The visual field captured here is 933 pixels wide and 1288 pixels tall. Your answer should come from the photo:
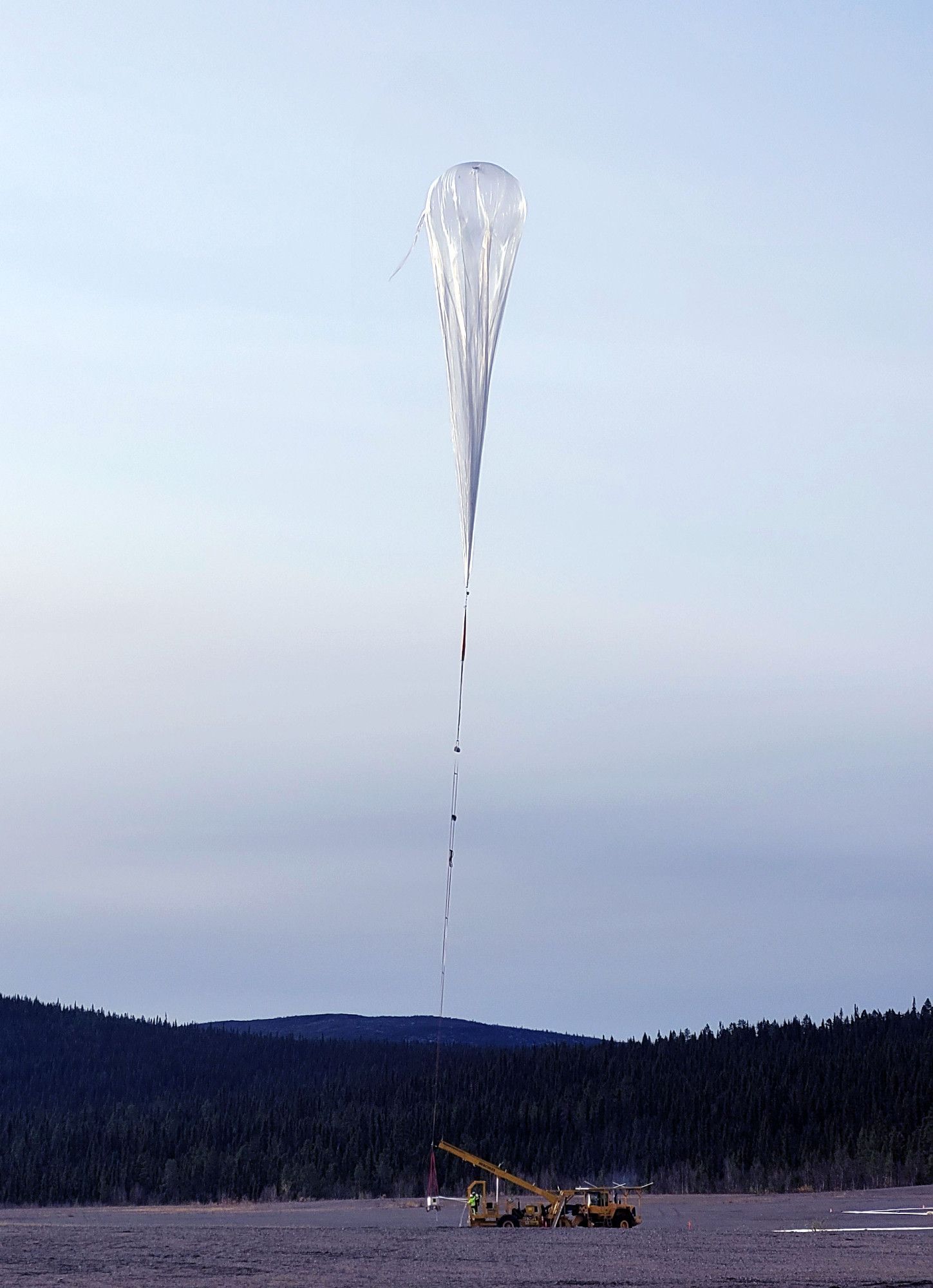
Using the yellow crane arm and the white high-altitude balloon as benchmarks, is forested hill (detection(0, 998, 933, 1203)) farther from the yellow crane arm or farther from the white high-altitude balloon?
the white high-altitude balloon

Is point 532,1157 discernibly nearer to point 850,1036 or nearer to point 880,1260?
point 850,1036

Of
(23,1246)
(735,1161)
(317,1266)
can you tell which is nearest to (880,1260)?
(317,1266)

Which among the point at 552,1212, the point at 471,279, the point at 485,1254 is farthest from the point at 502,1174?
the point at 471,279

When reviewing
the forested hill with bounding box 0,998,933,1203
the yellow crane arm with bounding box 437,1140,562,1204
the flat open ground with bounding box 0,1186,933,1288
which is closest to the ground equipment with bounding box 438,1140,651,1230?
the yellow crane arm with bounding box 437,1140,562,1204

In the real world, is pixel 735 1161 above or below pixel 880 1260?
above

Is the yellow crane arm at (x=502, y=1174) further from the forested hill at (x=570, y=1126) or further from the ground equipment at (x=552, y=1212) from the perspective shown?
the forested hill at (x=570, y=1126)

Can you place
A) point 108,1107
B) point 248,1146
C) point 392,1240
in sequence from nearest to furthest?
point 392,1240, point 248,1146, point 108,1107

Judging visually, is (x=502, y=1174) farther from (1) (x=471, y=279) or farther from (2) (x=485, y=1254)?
(1) (x=471, y=279)
